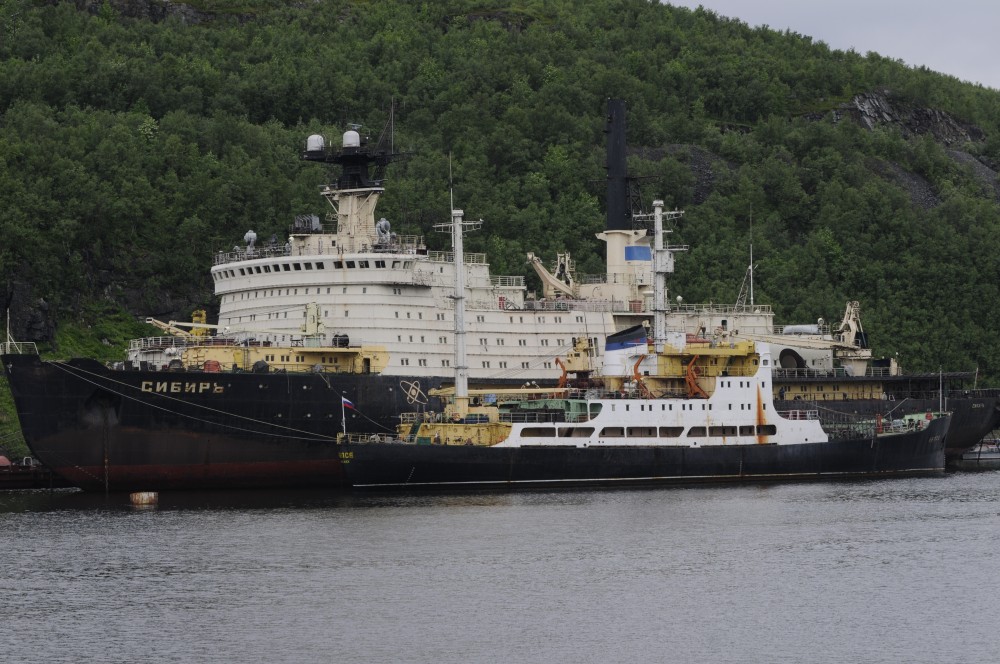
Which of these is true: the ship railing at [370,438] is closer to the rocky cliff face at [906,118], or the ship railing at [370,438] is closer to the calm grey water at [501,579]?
the calm grey water at [501,579]

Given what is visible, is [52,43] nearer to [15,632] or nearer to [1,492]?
[1,492]

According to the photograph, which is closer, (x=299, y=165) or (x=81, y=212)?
(x=81, y=212)

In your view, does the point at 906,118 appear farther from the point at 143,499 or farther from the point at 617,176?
the point at 143,499

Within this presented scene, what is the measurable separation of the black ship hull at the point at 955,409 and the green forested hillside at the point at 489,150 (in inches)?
763

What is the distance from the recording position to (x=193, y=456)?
6278cm

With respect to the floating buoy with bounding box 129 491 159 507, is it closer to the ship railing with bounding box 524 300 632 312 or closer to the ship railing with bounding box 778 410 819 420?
the ship railing with bounding box 524 300 632 312

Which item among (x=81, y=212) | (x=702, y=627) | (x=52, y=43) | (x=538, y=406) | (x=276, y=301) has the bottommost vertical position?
(x=702, y=627)

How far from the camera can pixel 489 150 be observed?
395 ft

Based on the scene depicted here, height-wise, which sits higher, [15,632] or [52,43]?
[52,43]

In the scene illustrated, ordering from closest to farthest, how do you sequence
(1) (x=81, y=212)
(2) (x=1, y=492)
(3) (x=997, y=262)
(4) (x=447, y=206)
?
(2) (x=1, y=492) → (1) (x=81, y=212) → (4) (x=447, y=206) → (3) (x=997, y=262)

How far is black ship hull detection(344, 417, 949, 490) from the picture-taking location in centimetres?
6216

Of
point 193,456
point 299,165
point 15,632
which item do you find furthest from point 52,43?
point 15,632

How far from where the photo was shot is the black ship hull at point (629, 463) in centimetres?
6216

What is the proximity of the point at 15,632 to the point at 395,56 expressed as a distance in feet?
323
